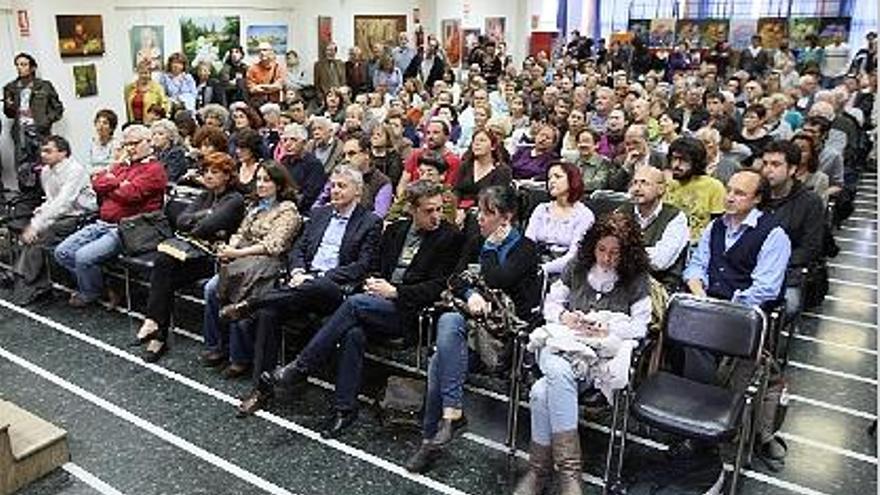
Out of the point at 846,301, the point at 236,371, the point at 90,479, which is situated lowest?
the point at 90,479

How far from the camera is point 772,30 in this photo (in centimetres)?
1527

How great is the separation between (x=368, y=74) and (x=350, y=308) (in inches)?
315

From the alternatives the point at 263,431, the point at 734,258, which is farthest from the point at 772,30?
the point at 263,431

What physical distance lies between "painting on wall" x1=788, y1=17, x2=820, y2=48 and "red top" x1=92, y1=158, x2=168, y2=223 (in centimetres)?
1381

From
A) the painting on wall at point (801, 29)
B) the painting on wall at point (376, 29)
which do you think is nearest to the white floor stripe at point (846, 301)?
the painting on wall at point (376, 29)

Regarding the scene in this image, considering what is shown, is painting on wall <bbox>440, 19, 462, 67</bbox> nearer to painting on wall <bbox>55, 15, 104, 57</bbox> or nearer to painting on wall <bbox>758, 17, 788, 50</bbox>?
painting on wall <bbox>758, 17, 788, 50</bbox>

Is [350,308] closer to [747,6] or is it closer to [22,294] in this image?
[22,294]

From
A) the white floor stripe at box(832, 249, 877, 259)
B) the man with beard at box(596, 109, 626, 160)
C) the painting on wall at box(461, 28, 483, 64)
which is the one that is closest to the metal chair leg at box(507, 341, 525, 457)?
the man with beard at box(596, 109, 626, 160)

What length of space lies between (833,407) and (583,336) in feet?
5.44

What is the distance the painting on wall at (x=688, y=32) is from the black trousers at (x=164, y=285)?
1387 cm

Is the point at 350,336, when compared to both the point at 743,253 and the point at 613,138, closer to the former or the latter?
the point at 743,253

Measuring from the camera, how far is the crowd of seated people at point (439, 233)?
334 cm

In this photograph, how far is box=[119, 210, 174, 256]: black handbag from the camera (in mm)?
4750

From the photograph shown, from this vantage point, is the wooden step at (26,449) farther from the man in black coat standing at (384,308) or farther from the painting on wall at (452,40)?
the painting on wall at (452,40)
